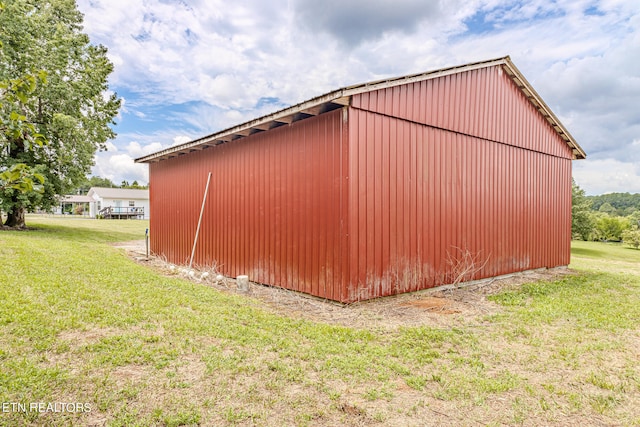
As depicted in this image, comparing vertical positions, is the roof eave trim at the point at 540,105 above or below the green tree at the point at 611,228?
above

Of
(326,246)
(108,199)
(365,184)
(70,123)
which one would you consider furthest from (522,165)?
(108,199)

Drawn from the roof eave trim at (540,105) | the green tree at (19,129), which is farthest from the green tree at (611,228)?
the green tree at (19,129)

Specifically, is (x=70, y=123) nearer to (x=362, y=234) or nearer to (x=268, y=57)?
(x=268, y=57)

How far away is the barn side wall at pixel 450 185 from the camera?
5699 mm

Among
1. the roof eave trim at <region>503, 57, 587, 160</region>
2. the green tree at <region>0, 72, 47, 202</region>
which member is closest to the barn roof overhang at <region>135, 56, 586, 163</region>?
the roof eave trim at <region>503, 57, 587, 160</region>

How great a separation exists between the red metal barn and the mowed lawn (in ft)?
4.86

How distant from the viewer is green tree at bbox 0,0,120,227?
13341 mm

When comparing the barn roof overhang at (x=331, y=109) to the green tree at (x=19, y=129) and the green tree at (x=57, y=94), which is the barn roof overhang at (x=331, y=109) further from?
the green tree at (x=57, y=94)

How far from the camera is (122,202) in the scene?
141ft

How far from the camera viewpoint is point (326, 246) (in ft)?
18.7

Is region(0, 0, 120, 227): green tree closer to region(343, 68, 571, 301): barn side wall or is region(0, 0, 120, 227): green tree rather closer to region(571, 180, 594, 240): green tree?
region(343, 68, 571, 301): barn side wall

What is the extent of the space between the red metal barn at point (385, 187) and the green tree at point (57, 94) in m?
8.13

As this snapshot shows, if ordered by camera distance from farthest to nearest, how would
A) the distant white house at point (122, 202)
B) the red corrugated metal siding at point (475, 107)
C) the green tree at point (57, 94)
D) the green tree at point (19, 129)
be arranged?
the distant white house at point (122, 202), the green tree at point (57, 94), the red corrugated metal siding at point (475, 107), the green tree at point (19, 129)

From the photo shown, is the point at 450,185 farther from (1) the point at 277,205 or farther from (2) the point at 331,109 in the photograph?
(1) the point at 277,205
